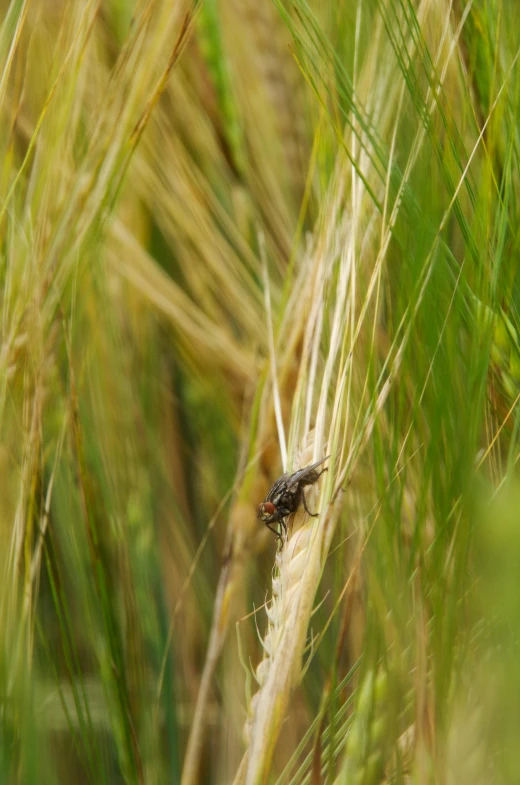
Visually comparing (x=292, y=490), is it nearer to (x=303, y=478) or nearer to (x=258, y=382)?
(x=303, y=478)

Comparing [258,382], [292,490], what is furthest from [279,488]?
[258,382]

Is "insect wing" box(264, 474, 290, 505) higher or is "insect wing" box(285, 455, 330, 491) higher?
"insect wing" box(264, 474, 290, 505)

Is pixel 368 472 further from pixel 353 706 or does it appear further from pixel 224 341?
pixel 224 341

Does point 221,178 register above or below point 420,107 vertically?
above

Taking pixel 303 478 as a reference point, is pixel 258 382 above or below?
above

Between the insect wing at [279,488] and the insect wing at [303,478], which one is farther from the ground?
the insect wing at [279,488]

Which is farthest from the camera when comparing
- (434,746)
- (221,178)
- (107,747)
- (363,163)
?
(221,178)

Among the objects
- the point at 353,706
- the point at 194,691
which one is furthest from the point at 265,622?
the point at 353,706

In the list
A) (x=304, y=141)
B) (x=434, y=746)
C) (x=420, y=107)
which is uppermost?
(x=304, y=141)
